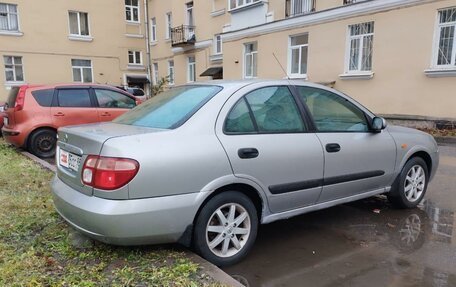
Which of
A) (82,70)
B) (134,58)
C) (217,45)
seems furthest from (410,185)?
(134,58)

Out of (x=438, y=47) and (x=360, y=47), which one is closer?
(x=438, y=47)

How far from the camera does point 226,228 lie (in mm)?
3219

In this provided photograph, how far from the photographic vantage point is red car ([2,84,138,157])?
7.98 m

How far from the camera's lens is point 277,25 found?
52.8 ft

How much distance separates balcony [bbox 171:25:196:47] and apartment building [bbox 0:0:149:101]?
18.5ft

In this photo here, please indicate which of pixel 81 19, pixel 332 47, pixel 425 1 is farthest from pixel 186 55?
pixel 425 1

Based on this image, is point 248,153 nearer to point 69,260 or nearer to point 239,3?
point 69,260

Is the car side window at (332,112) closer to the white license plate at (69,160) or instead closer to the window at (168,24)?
the white license plate at (69,160)

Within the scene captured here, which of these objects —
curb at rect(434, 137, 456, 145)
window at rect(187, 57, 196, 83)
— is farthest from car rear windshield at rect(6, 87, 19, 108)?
window at rect(187, 57, 196, 83)

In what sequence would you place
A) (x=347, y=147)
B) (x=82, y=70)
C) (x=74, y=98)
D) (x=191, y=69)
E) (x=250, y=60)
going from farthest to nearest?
(x=82, y=70)
(x=191, y=69)
(x=250, y=60)
(x=74, y=98)
(x=347, y=147)

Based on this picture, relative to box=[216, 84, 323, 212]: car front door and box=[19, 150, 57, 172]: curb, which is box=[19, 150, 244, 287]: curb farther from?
box=[19, 150, 57, 172]: curb

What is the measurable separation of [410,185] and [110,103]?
6706mm

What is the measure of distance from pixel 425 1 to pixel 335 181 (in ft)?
31.5

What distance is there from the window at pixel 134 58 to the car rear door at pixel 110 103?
21355 millimetres
